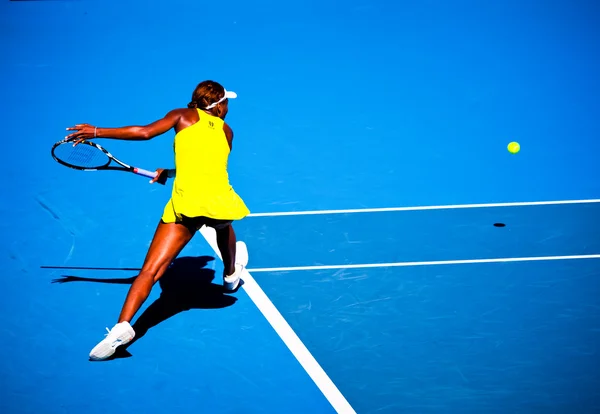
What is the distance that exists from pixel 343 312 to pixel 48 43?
842 centimetres

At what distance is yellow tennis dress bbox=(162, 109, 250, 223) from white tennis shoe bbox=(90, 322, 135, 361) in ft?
3.01

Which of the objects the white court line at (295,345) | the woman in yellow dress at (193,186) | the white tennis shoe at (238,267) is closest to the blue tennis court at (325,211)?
the white court line at (295,345)

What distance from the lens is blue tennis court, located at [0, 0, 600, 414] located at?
6.68m

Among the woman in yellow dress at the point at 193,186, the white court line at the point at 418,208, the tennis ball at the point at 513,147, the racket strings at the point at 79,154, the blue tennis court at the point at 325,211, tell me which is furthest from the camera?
the tennis ball at the point at 513,147

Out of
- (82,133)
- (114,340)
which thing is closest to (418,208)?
(114,340)

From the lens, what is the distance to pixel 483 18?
570 inches

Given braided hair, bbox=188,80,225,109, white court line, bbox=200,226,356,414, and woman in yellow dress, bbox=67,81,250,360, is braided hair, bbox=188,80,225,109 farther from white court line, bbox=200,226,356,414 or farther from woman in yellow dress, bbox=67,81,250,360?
white court line, bbox=200,226,356,414

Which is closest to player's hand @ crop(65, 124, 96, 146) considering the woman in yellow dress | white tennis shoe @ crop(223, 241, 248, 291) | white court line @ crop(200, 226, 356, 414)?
the woman in yellow dress

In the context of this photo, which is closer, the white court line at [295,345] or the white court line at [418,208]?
the white court line at [295,345]

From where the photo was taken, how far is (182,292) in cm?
803

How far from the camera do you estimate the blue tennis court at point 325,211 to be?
6676mm

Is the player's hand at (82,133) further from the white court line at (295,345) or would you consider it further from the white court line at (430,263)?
the white court line at (430,263)

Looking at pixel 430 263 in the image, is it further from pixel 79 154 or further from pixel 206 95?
pixel 79 154

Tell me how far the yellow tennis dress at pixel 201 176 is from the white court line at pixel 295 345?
101 cm
